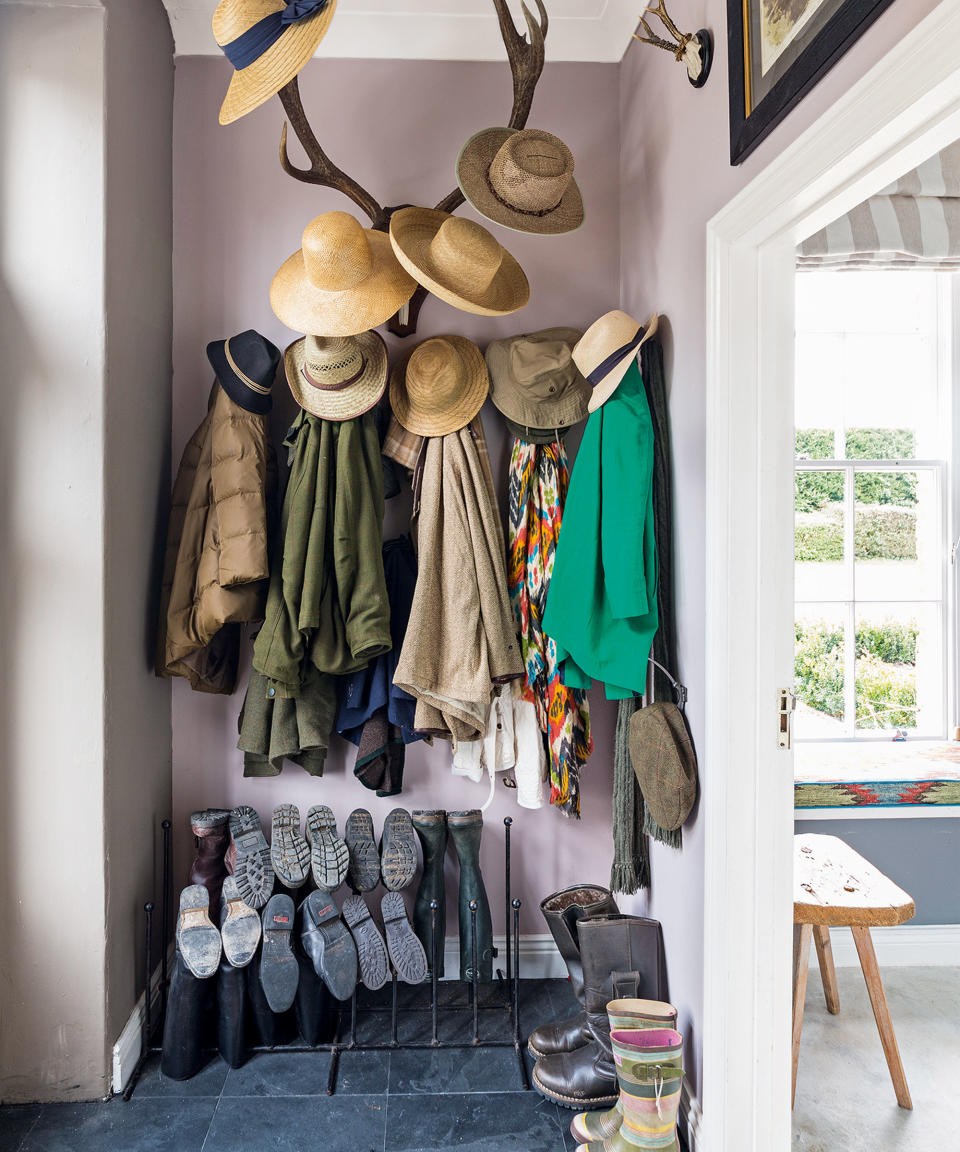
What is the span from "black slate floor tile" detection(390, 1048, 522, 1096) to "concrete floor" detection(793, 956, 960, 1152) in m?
0.66

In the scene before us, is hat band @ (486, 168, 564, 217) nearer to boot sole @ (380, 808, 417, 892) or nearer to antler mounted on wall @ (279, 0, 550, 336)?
antler mounted on wall @ (279, 0, 550, 336)

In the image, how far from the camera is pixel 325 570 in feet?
6.72

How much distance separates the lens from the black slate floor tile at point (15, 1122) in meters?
1.73

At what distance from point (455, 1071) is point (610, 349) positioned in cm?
175

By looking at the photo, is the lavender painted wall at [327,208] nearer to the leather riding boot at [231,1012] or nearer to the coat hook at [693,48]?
the leather riding boot at [231,1012]

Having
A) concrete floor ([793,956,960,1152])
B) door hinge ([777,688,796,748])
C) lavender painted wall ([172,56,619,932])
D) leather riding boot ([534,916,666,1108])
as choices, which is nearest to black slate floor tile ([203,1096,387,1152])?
leather riding boot ([534,916,666,1108])

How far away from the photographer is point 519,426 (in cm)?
217

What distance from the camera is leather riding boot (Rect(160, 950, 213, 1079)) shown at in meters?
1.92

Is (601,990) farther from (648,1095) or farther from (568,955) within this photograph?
(648,1095)

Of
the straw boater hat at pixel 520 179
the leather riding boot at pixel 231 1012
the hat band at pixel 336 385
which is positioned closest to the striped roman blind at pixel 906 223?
the straw boater hat at pixel 520 179

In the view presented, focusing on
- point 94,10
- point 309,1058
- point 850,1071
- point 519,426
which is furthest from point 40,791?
point 850,1071

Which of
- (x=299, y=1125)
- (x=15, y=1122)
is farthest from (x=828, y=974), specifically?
(x=15, y=1122)

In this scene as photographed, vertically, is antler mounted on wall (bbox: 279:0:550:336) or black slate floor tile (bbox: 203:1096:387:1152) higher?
antler mounted on wall (bbox: 279:0:550:336)

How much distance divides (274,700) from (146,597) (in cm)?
42
